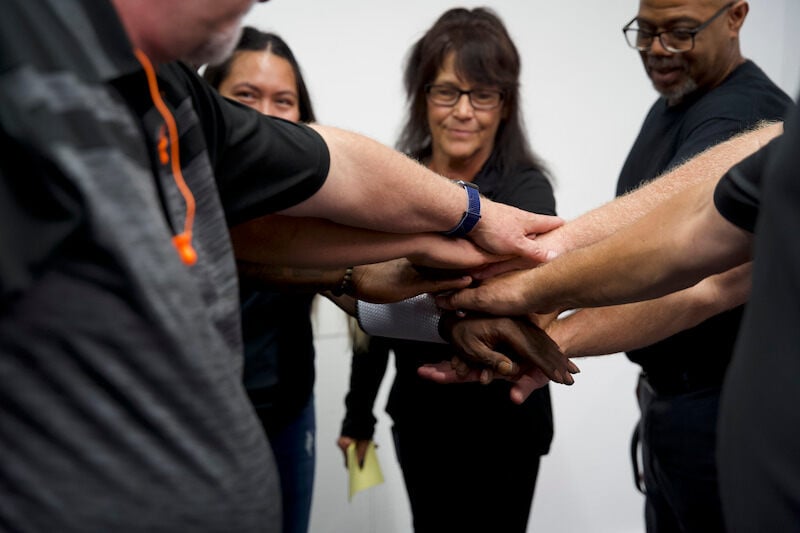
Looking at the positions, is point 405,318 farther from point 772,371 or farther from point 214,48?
point 772,371

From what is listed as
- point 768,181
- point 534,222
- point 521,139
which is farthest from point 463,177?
point 768,181

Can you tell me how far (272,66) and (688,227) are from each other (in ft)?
3.74

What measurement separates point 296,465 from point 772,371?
4.59ft

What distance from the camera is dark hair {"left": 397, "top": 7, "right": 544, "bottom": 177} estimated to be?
179 cm

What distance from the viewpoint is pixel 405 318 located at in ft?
5.01

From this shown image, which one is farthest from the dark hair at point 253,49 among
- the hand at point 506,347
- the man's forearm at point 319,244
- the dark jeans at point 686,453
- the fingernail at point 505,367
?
the dark jeans at point 686,453

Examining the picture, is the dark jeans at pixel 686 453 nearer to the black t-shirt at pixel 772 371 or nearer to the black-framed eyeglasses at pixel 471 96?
the black-framed eyeglasses at pixel 471 96

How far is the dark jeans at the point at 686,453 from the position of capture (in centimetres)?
159

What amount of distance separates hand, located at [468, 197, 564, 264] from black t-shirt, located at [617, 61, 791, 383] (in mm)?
353

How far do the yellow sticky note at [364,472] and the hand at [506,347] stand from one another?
0.64 metres

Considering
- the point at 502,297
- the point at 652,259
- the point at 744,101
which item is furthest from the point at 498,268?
the point at 744,101

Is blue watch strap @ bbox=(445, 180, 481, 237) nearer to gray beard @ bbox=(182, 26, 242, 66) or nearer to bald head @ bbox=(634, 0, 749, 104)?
gray beard @ bbox=(182, 26, 242, 66)

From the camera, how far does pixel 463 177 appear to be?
6.03 feet

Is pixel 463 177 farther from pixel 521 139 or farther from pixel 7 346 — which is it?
pixel 7 346
